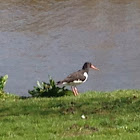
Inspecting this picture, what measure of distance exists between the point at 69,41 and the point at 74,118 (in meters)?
12.3

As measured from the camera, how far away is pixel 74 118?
34.6 feet

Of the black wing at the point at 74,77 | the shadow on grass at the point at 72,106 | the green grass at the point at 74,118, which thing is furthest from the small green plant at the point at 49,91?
the shadow on grass at the point at 72,106

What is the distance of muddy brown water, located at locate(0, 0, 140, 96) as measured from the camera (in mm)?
18203

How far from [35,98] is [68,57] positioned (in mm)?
7434

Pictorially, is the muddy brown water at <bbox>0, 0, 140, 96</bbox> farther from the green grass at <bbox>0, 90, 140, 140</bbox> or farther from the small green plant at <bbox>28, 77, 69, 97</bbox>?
the green grass at <bbox>0, 90, 140, 140</bbox>

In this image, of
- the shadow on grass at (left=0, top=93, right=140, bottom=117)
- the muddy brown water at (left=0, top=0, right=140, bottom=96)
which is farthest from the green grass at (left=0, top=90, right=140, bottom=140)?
the muddy brown water at (left=0, top=0, right=140, bottom=96)

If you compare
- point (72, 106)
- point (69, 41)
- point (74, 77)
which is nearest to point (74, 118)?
point (72, 106)

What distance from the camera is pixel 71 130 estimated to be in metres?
9.43

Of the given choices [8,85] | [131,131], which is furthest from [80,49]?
[131,131]

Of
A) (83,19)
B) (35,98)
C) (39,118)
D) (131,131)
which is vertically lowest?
(131,131)

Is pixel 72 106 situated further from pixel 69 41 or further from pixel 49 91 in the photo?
pixel 69 41

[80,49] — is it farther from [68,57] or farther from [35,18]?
[35,18]

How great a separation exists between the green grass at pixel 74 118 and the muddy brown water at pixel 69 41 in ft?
13.6

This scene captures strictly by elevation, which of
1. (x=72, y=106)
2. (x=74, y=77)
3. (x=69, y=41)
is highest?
(x=69, y=41)
